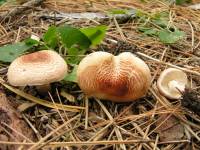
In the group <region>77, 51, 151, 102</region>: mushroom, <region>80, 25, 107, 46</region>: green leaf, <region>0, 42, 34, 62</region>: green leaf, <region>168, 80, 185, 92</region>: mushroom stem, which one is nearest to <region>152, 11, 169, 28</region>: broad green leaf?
<region>80, 25, 107, 46</region>: green leaf

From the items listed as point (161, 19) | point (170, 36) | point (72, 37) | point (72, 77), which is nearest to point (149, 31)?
point (170, 36)

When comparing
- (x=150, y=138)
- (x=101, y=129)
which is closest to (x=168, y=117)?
(x=150, y=138)

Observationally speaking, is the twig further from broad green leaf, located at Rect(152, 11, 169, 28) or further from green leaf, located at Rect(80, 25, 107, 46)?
broad green leaf, located at Rect(152, 11, 169, 28)

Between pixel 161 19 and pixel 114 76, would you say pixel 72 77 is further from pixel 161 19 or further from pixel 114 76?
pixel 161 19

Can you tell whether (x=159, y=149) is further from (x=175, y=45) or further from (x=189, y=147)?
(x=175, y=45)

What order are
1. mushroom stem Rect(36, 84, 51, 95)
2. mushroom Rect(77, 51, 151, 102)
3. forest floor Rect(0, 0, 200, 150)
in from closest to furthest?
1. forest floor Rect(0, 0, 200, 150)
2. mushroom Rect(77, 51, 151, 102)
3. mushroom stem Rect(36, 84, 51, 95)

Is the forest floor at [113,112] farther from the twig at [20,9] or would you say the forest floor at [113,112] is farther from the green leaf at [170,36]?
the twig at [20,9]
